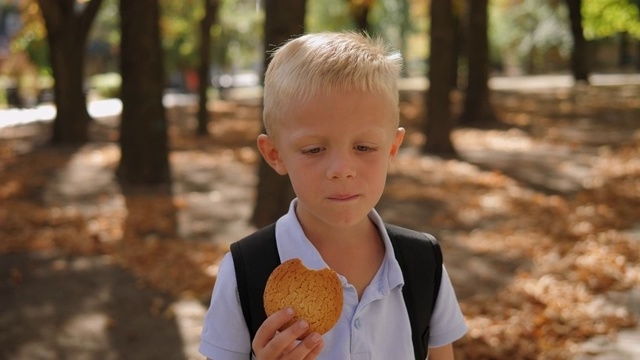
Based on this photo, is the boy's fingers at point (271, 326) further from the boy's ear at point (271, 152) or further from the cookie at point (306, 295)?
the boy's ear at point (271, 152)

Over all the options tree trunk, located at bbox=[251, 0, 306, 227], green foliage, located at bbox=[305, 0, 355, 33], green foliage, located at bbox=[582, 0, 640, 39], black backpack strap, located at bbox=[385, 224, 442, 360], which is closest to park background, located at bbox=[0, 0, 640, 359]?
tree trunk, located at bbox=[251, 0, 306, 227]

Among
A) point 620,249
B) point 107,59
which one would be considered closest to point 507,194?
point 620,249

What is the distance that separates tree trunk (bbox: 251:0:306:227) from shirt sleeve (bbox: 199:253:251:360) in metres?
4.28

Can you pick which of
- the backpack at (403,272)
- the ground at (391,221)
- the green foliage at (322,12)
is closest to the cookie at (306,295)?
the backpack at (403,272)

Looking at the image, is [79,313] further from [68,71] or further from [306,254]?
[68,71]

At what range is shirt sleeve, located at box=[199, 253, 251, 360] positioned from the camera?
1.88 metres

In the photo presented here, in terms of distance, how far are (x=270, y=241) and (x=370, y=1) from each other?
13747mm

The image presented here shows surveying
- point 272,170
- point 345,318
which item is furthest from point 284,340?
point 272,170

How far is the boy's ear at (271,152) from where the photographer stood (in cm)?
196

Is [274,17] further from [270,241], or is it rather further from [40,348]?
[270,241]

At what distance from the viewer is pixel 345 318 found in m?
1.88

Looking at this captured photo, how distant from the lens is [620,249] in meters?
6.63

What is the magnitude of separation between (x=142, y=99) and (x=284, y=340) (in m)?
8.75

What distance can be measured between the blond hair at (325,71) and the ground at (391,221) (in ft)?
10.3
